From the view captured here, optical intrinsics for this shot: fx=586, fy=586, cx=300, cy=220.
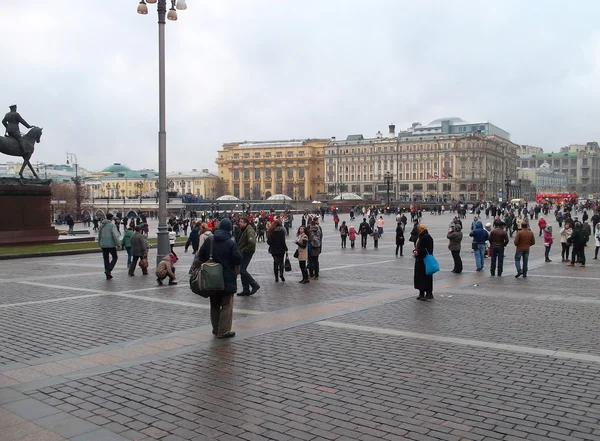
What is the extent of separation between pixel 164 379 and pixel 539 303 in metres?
7.78

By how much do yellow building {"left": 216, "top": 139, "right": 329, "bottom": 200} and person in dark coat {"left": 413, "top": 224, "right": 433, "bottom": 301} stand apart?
130m

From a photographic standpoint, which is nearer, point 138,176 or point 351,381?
point 351,381

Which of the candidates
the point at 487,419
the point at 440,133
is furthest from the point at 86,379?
the point at 440,133

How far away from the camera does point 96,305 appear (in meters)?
11.2

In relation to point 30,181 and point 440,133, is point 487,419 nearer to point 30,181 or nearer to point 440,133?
point 30,181

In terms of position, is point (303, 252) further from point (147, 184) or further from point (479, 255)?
point (147, 184)

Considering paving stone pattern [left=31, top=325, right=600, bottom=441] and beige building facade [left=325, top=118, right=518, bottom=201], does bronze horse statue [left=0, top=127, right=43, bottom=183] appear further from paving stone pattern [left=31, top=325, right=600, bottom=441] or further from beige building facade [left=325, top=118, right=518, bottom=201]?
beige building facade [left=325, top=118, right=518, bottom=201]

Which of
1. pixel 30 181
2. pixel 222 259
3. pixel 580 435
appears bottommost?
pixel 580 435

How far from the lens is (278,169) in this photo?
147 meters

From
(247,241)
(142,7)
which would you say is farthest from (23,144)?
(247,241)

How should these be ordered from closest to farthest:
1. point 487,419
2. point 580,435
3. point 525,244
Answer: point 580,435, point 487,419, point 525,244

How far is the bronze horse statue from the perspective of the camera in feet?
84.8

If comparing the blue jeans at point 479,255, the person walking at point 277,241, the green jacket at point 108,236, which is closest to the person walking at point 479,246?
the blue jeans at point 479,255

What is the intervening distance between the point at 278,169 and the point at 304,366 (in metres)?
141
